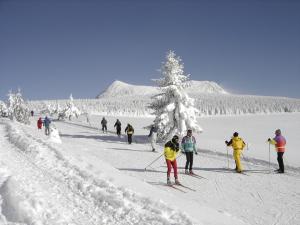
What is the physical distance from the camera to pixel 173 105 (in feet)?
93.7

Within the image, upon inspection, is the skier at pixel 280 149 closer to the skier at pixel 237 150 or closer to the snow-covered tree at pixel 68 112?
the skier at pixel 237 150

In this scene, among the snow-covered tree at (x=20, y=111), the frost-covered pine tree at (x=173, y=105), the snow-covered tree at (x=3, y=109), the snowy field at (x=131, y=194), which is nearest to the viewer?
the snowy field at (x=131, y=194)

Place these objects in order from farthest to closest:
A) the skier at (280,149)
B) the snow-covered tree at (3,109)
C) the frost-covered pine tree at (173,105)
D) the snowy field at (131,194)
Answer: the snow-covered tree at (3,109)
the frost-covered pine tree at (173,105)
the skier at (280,149)
the snowy field at (131,194)

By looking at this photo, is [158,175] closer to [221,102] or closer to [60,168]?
[60,168]

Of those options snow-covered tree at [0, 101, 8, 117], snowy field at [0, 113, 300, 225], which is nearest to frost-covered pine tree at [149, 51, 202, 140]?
snowy field at [0, 113, 300, 225]

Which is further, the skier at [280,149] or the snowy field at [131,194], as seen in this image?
the skier at [280,149]

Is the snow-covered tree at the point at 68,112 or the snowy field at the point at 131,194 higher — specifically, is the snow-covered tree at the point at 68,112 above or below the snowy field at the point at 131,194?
above

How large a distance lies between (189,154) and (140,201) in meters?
6.84

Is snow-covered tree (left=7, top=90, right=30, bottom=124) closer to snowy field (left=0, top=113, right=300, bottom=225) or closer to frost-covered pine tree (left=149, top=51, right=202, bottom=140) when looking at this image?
frost-covered pine tree (left=149, top=51, right=202, bottom=140)

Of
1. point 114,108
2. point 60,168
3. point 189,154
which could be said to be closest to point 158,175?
point 189,154

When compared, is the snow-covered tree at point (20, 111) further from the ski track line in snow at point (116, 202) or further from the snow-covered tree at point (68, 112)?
the ski track line in snow at point (116, 202)

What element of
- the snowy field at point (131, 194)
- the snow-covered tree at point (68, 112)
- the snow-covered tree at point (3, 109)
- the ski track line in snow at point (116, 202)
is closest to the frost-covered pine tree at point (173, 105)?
the snowy field at point (131, 194)

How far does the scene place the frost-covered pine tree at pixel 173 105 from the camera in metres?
28.3

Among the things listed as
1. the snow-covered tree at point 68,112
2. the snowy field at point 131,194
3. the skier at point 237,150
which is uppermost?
the snow-covered tree at point 68,112
